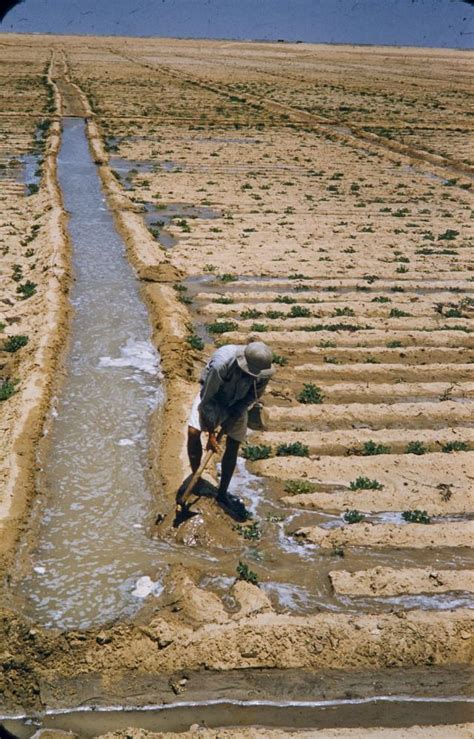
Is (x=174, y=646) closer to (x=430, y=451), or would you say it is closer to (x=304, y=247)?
(x=430, y=451)

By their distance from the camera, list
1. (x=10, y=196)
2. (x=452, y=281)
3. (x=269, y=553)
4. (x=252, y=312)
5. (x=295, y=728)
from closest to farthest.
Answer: (x=295, y=728)
(x=269, y=553)
(x=252, y=312)
(x=452, y=281)
(x=10, y=196)

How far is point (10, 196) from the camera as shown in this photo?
20.3 meters

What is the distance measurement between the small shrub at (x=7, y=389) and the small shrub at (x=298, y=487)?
4090mm

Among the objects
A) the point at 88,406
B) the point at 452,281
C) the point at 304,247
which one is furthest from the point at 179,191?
the point at 88,406

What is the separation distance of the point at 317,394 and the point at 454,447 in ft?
6.82

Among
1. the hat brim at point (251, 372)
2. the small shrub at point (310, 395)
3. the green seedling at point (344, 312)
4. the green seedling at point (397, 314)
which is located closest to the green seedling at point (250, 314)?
the green seedling at point (344, 312)

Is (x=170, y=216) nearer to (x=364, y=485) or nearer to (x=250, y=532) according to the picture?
(x=364, y=485)

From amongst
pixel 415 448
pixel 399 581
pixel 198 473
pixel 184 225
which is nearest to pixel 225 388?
pixel 198 473

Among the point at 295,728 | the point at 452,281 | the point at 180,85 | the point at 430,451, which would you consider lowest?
the point at 295,728

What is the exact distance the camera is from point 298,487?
807 cm

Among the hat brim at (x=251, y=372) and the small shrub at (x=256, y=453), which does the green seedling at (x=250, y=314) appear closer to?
the small shrub at (x=256, y=453)

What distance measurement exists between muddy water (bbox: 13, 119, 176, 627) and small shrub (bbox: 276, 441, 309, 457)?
1664 millimetres

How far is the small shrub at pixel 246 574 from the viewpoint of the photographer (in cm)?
668

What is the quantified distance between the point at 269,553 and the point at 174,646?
1520 mm
